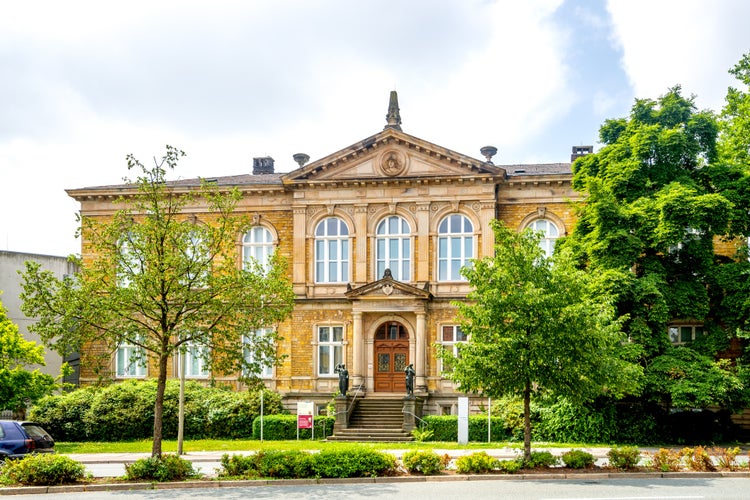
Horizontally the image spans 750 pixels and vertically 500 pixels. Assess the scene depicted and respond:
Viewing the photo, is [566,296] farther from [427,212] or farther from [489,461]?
[427,212]

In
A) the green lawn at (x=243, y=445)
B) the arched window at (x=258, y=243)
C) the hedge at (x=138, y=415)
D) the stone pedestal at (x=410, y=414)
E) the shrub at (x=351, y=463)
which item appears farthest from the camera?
the arched window at (x=258, y=243)

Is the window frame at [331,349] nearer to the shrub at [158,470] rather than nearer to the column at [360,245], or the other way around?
the column at [360,245]

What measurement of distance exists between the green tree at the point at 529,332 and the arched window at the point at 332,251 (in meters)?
15.8

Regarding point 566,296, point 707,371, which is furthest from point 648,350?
point 566,296

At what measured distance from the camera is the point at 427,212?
121 ft

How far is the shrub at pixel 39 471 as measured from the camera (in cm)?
1814

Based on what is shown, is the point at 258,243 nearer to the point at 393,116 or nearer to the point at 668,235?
the point at 393,116

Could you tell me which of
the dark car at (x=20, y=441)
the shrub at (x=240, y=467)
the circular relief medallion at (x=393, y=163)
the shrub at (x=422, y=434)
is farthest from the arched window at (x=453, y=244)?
the dark car at (x=20, y=441)

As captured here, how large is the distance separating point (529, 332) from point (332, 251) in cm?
1764

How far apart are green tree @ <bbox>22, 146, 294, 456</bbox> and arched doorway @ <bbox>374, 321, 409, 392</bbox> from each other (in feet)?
54.3

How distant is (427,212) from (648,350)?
36.7ft

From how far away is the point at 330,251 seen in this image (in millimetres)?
37812

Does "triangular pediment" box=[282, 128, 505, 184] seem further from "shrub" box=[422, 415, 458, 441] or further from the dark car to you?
the dark car

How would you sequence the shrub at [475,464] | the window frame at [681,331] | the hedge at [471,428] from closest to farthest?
the shrub at [475,464]
the hedge at [471,428]
the window frame at [681,331]
